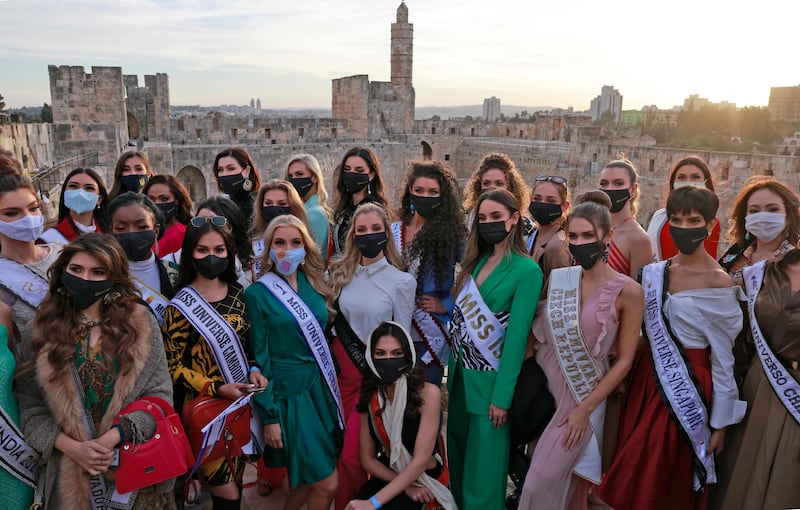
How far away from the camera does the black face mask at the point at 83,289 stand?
2.63 metres

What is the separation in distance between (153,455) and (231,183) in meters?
2.58

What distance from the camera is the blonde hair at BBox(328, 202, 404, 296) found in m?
3.46

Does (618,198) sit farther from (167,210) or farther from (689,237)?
(167,210)

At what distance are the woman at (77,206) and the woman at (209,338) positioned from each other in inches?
46.0

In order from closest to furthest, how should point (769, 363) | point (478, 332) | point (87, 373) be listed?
1. point (87, 373)
2. point (769, 363)
3. point (478, 332)

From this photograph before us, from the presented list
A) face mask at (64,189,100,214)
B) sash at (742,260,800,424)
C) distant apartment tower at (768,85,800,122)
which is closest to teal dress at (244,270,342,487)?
face mask at (64,189,100,214)

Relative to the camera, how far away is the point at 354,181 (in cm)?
446

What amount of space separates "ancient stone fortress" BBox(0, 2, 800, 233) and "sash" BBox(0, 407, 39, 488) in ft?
17.8

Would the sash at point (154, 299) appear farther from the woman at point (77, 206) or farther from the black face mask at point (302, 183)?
the black face mask at point (302, 183)

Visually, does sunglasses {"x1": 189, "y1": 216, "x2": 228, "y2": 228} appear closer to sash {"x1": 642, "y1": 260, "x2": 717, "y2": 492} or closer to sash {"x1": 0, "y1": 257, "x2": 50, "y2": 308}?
sash {"x1": 0, "y1": 257, "x2": 50, "y2": 308}

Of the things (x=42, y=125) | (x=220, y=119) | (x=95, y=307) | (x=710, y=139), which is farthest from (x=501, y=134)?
(x=95, y=307)

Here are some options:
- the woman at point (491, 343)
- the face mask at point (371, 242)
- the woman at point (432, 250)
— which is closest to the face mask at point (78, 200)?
the face mask at point (371, 242)

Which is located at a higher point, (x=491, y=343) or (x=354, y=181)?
(x=354, y=181)

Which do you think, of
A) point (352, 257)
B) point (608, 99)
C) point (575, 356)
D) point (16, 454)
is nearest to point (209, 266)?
point (352, 257)
